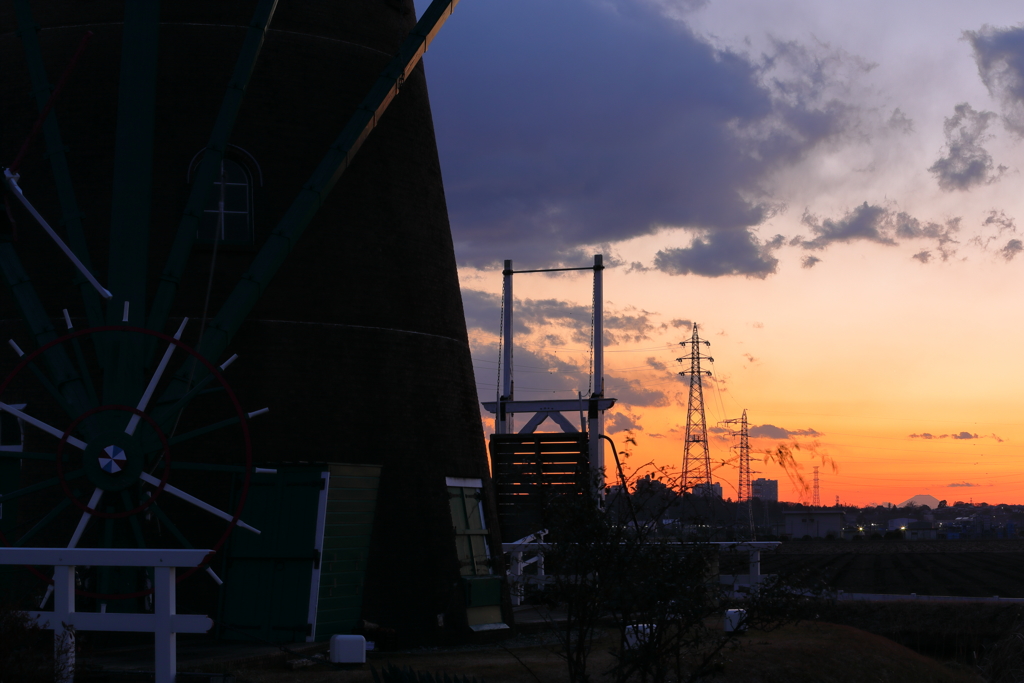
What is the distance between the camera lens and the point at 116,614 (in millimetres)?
9219

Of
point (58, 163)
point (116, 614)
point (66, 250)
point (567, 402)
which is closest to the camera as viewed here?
point (116, 614)

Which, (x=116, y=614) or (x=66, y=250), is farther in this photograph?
(x=66, y=250)

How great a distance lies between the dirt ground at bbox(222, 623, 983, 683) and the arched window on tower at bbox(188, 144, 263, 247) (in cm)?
597

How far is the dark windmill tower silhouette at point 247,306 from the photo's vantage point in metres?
13.3

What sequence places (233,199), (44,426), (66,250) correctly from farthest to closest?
(233,199), (66,250), (44,426)

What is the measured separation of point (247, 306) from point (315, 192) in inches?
69.2

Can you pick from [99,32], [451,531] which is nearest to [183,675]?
[451,531]

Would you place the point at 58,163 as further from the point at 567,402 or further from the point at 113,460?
the point at 567,402

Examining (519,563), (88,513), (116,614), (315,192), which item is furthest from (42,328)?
(519,563)

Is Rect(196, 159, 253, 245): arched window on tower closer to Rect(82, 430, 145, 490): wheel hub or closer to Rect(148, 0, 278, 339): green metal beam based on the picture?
Rect(148, 0, 278, 339): green metal beam

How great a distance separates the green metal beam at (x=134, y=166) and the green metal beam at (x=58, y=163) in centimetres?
27

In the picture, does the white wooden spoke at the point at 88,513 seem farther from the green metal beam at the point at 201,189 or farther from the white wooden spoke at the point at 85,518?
the green metal beam at the point at 201,189

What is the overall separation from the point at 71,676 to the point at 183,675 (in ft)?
3.14

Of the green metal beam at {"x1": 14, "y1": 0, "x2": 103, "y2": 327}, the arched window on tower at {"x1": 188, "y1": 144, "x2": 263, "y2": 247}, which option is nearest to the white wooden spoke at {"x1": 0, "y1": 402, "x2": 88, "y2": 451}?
the green metal beam at {"x1": 14, "y1": 0, "x2": 103, "y2": 327}
